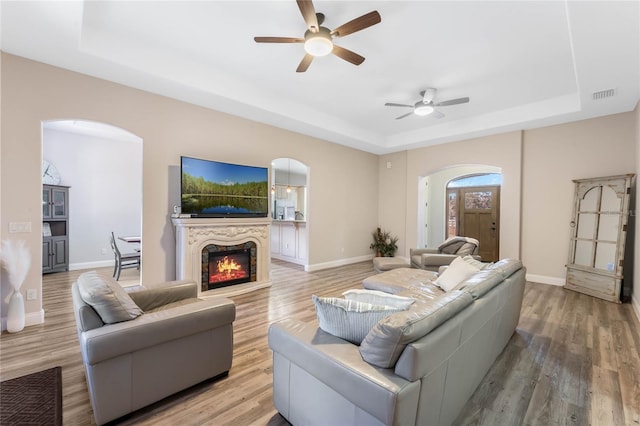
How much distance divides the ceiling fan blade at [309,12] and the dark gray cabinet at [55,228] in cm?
619

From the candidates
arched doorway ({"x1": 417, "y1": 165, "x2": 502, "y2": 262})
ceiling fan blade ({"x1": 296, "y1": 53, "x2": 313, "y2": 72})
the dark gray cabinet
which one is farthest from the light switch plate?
arched doorway ({"x1": 417, "y1": 165, "x2": 502, "y2": 262})

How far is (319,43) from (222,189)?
2.65m

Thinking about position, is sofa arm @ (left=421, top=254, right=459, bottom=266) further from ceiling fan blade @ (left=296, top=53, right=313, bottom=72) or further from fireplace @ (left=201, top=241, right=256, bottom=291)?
ceiling fan blade @ (left=296, top=53, right=313, bottom=72)

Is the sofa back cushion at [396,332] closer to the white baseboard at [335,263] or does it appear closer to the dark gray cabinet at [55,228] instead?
the white baseboard at [335,263]

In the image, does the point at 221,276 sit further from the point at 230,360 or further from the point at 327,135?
the point at 327,135

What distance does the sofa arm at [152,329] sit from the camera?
165 cm

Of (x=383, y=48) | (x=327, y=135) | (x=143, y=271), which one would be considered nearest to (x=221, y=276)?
(x=143, y=271)

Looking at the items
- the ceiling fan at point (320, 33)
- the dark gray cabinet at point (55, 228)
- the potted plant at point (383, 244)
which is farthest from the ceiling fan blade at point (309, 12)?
the dark gray cabinet at point (55, 228)

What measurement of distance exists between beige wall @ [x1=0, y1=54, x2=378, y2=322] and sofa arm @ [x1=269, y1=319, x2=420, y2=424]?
318 centimetres

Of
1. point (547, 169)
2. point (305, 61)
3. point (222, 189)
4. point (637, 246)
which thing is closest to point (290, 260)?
point (222, 189)

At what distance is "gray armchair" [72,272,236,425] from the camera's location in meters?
1.69

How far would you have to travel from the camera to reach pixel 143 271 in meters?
3.91

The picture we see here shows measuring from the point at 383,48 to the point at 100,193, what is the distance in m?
6.83

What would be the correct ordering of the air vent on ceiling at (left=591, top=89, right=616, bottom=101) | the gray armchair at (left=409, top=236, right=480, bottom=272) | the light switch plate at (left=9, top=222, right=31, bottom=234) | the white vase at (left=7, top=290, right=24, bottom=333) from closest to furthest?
the white vase at (left=7, top=290, right=24, bottom=333)
the light switch plate at (left=9, top=222, right=31, bottom=234)
the air vent on ceiling at (left=591, top=89, right=616, bottom=101)
the gray armchair at (left=409, top=236, right=480, bottom=272)
